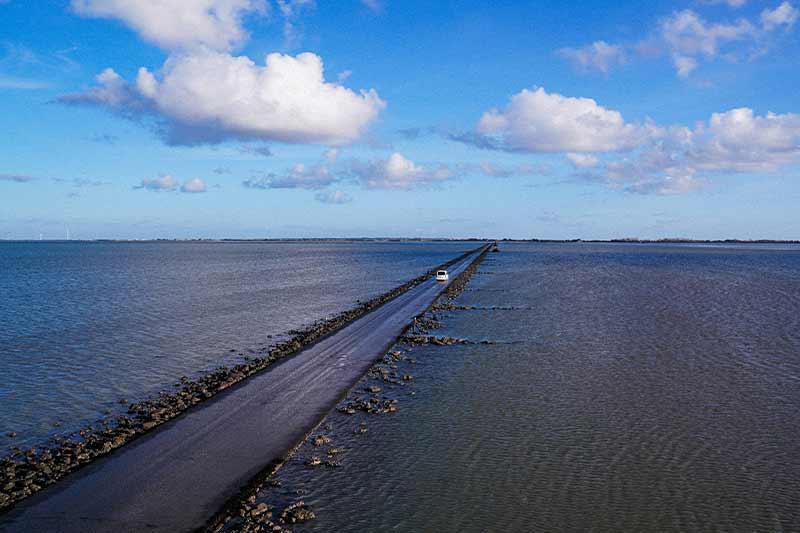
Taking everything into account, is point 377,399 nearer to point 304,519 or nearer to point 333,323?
point 304,519

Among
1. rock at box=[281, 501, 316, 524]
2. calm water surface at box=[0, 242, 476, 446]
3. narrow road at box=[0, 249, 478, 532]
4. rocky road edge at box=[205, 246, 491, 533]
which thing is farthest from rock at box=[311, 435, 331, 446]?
calm water surface at box=[0, 242, 476, 446]

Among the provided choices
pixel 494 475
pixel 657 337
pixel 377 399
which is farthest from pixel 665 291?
pixel 494 475

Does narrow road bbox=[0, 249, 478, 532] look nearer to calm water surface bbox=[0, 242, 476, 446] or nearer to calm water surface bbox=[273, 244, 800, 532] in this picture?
calm water surface bbox=[273, 244, 800, 532]

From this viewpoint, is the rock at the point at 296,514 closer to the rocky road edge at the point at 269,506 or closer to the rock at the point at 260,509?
the rocky road edge at the point at 269,506

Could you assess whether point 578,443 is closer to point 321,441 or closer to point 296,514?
point 321,441

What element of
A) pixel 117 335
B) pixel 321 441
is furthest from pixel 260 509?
pixel 117 335
